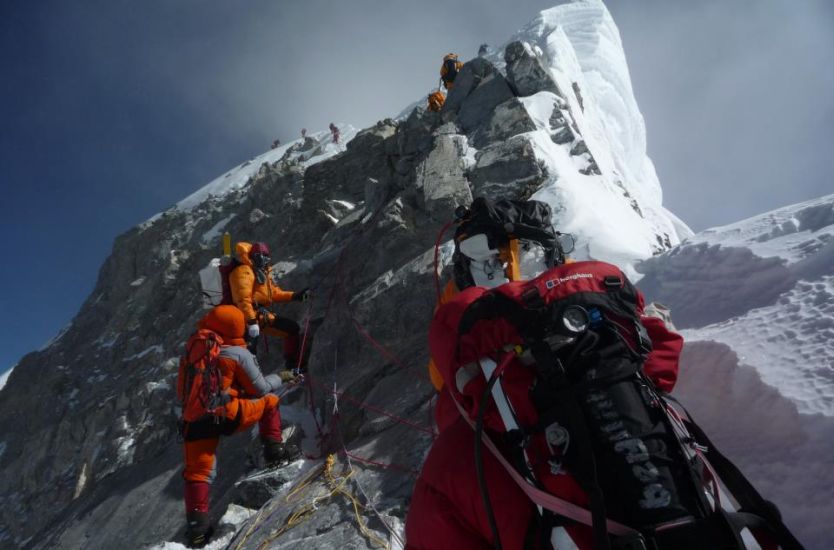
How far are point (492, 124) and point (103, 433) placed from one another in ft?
47.0

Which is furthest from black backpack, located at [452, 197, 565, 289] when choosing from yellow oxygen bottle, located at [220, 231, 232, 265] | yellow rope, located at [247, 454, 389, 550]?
yellow oxygen bottle, located at [220, 231, 232, 265]

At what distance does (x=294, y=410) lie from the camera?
5.90 meters

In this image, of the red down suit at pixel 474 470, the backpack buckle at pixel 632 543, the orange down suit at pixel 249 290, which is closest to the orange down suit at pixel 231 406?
the orange down suit at pixel 249 290

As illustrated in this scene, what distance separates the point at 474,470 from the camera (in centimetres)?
132

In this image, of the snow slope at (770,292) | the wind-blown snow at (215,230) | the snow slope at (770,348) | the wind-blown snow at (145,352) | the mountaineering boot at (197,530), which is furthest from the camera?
the wind-blown snow at (215,230)

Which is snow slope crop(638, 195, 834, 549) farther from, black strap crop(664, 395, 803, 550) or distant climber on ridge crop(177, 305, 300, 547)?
distant climber on ridge crop(177, 305, 300, 547)

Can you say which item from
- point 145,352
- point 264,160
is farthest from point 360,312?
point 264,160

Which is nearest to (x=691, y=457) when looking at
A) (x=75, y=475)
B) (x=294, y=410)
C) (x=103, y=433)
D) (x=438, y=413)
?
(x=438, y=413)

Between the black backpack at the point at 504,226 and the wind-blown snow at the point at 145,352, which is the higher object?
the wind-blown snow at the point at 145,352

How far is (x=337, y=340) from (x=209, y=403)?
107 inches

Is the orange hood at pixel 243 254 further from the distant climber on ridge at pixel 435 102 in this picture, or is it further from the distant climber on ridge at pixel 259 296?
the distant climber on ridge at pixel 435 102

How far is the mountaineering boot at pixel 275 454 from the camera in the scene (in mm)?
4586

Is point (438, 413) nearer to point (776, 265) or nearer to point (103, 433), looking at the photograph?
point (776, 265)

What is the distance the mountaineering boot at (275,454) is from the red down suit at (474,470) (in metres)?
3.66
